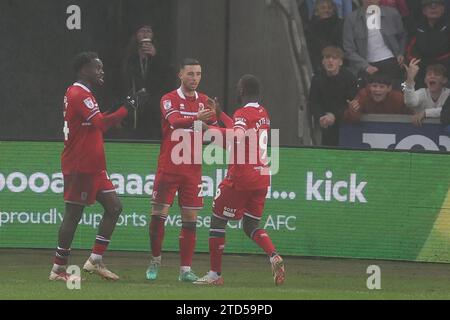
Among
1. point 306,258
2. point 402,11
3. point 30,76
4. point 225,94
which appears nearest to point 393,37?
point 402,11

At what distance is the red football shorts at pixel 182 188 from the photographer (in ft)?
47.1

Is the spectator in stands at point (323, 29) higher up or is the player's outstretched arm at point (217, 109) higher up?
the spectator in stands at point (323, 29)

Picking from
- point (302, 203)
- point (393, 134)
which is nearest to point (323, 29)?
point (393, 134)

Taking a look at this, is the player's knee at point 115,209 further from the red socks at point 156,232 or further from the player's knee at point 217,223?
the player's knee at point 217,223

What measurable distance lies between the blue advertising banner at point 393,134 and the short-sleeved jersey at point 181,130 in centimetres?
402

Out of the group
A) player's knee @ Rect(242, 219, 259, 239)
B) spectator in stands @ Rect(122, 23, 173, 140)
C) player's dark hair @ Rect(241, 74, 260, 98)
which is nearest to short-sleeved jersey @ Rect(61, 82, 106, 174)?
player's dark hair @ Rect(241, 74, 260, 98)

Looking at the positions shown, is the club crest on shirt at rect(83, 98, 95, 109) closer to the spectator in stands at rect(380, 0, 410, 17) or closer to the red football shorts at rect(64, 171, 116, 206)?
the red football shorts at rect(64, 171, 116, 206)

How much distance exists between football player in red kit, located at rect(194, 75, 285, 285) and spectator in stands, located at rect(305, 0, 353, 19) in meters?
5.09

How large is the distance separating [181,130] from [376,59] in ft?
17.1

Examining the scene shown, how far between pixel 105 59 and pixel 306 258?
5207 mm

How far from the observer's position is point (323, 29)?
61.7 ft

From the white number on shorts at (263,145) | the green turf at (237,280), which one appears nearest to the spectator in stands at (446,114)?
the green turf at (237,280)

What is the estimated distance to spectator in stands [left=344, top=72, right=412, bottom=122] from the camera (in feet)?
59.0
